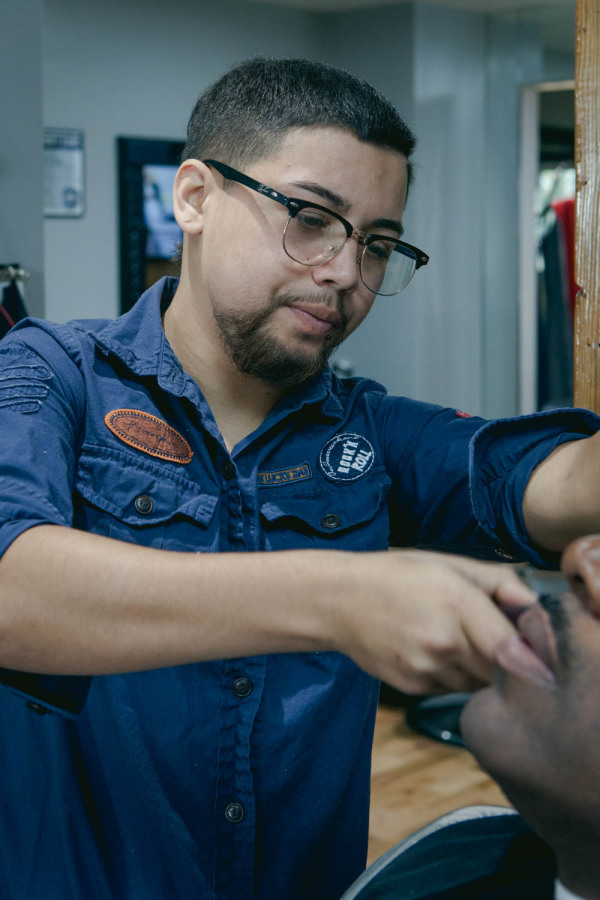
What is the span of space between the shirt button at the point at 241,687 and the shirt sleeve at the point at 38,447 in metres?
0.24

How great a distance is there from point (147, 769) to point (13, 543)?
50 centimetres

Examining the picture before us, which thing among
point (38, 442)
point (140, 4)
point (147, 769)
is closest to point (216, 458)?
point (38, 442)

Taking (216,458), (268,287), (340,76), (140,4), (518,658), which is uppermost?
(140,4)

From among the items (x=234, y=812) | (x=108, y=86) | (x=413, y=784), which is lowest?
(x=413, y=784)

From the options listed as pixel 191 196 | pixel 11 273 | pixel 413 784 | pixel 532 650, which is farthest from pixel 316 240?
pixel 413 784

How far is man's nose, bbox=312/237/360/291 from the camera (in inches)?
56.2

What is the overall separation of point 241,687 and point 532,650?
603 mm

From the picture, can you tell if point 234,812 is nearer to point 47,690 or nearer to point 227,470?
point 47,690

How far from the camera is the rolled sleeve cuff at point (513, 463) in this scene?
4.63ft

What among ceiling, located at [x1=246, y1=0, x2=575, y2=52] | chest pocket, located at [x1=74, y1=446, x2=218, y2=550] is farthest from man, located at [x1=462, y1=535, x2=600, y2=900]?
ceiling, located at [x1=246, y1=0, x2=575, y2=52]

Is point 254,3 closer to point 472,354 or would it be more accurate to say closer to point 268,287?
point 472,354

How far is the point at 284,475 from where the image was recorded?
155cm

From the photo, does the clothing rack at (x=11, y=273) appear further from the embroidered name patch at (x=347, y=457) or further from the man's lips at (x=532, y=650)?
the man's lips at (x=532, y=650)

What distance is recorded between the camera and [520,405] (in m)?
6.32
